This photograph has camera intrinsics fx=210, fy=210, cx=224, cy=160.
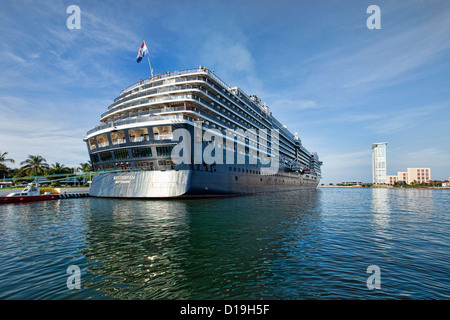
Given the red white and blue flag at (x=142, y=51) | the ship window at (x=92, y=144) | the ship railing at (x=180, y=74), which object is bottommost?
the ship window at (x=92, y=144)

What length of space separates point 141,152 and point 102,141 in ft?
27.7

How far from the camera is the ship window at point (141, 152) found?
28.8 meters

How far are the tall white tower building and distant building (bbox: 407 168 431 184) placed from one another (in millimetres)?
18653

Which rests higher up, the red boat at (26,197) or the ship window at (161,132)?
the ship window at (161,132)

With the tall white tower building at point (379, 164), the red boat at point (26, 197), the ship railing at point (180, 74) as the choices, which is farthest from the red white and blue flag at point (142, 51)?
the tall white tower building at point (379, 164)

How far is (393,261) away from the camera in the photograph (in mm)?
7871

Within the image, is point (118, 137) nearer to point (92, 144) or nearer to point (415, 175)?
point (92, 144)

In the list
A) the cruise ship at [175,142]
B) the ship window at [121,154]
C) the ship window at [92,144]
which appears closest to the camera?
the cruise ship at [175,142]

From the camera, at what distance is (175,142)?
91.1ft

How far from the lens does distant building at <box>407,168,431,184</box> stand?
546 ft

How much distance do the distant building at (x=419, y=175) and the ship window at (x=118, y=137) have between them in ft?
706

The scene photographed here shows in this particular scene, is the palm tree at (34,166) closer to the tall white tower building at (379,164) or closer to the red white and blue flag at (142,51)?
the red white and blue flag at (142,51)

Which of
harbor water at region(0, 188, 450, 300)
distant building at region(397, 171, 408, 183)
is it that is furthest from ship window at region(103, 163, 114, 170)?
distant building at region(397, 171, 408, 183)

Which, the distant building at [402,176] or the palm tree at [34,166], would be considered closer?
the palm tree at [34,166]
